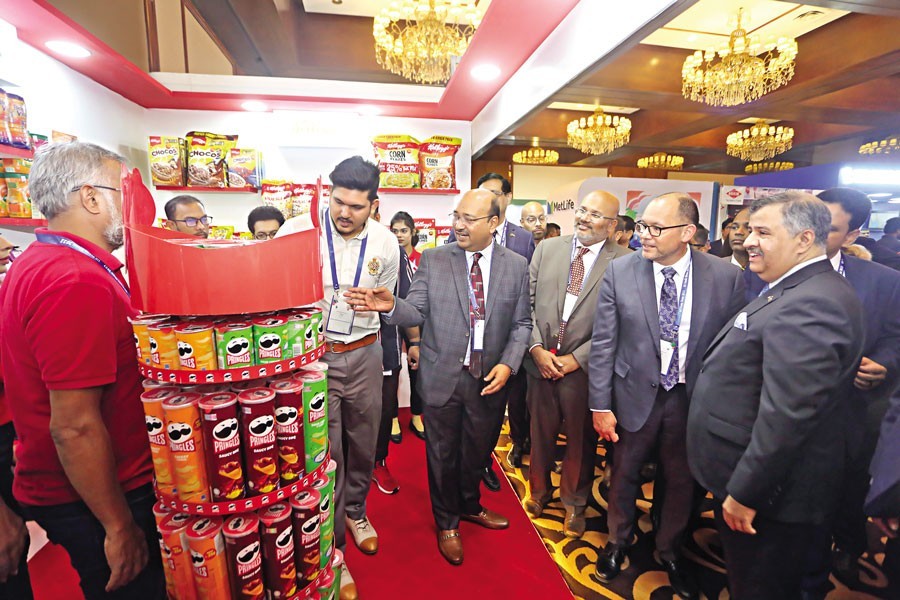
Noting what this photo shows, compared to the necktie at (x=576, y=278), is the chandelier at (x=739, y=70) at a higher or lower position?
higher

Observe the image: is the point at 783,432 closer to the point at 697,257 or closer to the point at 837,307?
the point at 837,307

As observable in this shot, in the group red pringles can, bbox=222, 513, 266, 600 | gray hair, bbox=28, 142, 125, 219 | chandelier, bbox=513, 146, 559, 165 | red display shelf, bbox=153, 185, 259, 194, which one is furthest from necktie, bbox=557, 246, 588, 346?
chandelier, bbox=513, 146, 559, 165

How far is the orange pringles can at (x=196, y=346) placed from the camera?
1.09m

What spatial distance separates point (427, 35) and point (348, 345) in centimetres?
403

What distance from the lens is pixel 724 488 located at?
1708 millimetres

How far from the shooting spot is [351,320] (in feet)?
6.53

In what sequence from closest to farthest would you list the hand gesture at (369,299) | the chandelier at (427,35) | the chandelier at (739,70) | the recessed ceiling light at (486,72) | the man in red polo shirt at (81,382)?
the man in red polo shirt at (81,382) → the hand gesture at (369,299) → the recessed ceiling light at (486,72) → the chandelier at (427,35) → the chandelier at (739,70)

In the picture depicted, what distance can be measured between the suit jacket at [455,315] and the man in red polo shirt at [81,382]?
1.27 metres

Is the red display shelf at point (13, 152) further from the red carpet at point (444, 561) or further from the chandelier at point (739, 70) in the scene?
the chandelier at point (739, 70)

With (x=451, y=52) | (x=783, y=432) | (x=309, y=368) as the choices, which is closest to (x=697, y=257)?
(x=783, y=432)

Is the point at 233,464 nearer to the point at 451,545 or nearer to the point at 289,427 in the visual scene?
the point at 289,427

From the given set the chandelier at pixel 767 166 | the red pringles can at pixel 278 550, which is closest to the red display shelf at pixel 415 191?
the red pringles can at pixel 278 550

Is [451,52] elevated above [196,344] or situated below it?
above

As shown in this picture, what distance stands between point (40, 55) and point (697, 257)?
396 centimetres
